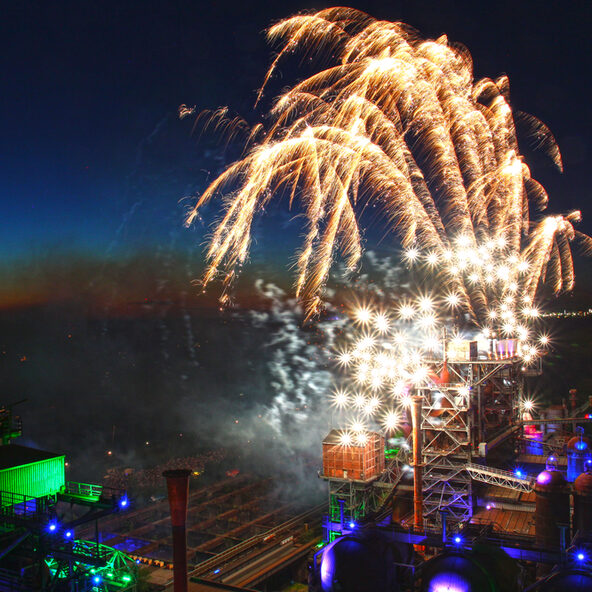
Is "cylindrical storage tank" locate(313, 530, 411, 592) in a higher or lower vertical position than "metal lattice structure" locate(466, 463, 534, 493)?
lower

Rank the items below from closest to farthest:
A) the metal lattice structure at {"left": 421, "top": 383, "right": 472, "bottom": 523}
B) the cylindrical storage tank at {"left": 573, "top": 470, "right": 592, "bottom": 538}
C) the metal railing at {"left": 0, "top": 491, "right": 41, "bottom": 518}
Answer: the cylindrical storage tank at {"left": 573, "top": 470, "right": 592, "bottom": 538}, the metal railing at {"left": 0, "top": 491, "right": 41, "bottom": 518}, the metal lattice structure at {"left": 421, "top": 383, "right": 472, "bottom": 523}

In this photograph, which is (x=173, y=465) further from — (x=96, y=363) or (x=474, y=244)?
(x=96, y=363)

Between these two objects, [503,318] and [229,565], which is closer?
[229,565]

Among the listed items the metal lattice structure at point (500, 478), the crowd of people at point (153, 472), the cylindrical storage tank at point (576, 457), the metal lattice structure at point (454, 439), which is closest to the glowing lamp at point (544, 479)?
the metal lattice structure at point (500, 478)

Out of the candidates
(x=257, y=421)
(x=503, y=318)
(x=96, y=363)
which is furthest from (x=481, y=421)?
(x=96, y=363)

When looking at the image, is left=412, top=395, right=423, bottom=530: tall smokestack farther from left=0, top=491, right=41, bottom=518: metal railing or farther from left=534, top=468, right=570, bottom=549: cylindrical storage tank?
left=0, top=491, right=41, bottom=518: metal railing

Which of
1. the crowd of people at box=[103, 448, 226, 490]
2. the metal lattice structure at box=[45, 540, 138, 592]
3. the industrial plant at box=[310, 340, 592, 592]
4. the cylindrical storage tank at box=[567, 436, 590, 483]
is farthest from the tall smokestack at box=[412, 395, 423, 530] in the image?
the crowd of people at box=[103, 448, 226, 490]
